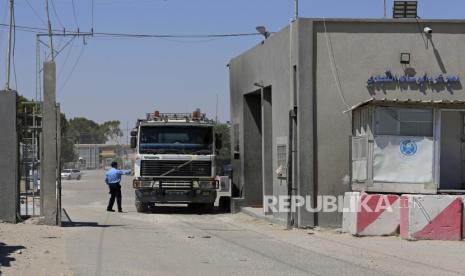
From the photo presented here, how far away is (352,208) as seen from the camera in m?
16.8

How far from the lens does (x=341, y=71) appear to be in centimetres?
1822

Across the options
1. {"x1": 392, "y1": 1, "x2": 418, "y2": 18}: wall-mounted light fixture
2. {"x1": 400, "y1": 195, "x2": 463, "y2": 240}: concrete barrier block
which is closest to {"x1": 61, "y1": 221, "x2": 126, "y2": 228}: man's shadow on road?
{"x1": 400, "y1": 195, "x2": 463, "y2": 240}: concrete barrier block

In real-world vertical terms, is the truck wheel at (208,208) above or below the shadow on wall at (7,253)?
below

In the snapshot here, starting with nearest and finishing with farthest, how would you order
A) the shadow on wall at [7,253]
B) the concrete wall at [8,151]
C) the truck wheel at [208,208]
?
Answer: the shadow on wall at [7,253] < the concrete wall at [8,151] < the truck wheel at [208,208]

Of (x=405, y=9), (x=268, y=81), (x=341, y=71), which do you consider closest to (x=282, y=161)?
(x=268, y=81)

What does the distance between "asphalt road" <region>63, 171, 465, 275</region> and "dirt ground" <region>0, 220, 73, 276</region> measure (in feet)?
0.85

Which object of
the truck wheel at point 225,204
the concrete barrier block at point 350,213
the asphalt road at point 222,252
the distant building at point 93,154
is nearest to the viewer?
the asphalt road at point 222,252

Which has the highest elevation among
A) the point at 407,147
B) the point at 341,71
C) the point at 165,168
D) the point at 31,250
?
the point at 341,71

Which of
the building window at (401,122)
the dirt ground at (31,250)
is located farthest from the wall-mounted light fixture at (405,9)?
the dirt ground at (31,250)

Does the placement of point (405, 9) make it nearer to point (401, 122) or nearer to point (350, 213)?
point (401, 122)

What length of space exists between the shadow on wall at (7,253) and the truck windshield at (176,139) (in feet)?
33.8

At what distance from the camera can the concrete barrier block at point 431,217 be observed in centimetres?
1580

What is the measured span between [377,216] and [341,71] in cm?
396

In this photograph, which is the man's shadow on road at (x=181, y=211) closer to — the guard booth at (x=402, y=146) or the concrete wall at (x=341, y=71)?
the concrete wall at (x=341, y=71)
